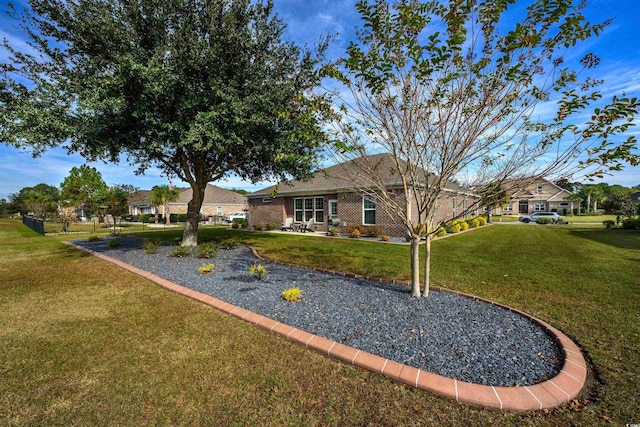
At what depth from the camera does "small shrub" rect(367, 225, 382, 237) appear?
47.0 feet

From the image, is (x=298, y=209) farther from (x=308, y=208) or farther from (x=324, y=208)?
(x=324, y=208)

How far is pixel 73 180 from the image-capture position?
28047 millimetres

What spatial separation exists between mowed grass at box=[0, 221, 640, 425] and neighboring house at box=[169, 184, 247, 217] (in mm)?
35830

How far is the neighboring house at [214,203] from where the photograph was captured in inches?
1586

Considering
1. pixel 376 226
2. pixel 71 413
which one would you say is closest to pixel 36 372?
pixel 71 413

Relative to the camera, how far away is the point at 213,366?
114 inches

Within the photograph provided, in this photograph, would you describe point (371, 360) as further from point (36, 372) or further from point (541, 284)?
point (541, 284)

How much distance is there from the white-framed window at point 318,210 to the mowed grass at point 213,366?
40.5 feet

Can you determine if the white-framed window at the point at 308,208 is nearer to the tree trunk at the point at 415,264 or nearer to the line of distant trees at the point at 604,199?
the line of distant trees at the point at 604,199

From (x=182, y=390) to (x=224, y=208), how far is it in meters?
42.4

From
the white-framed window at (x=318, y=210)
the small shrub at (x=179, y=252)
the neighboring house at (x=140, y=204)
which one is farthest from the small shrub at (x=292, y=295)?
the neighboring house at (x=140, y=204)

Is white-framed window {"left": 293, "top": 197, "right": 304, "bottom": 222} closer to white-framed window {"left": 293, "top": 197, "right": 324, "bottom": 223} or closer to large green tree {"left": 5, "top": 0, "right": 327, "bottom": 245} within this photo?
white-framed window {"left": 293, "top": 197, "right": 324, "bottom": 223}

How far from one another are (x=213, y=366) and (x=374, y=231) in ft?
40.3

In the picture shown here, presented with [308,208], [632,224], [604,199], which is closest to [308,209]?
[308,208]
